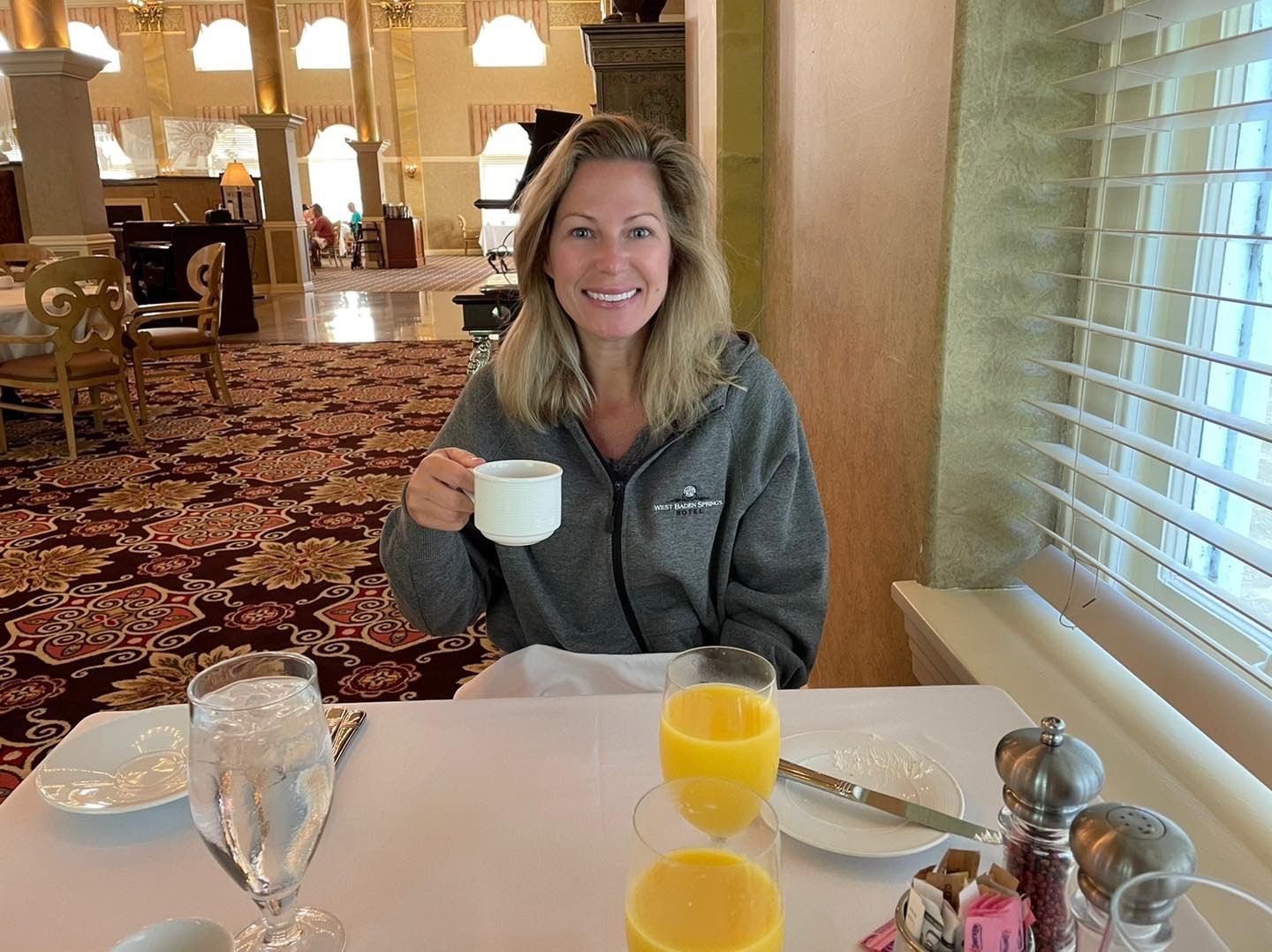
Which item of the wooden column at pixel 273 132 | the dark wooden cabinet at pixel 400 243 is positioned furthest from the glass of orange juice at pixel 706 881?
the dark wooden cabinet at pixel 400 243

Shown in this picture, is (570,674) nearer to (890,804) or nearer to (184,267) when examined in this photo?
(890,804)

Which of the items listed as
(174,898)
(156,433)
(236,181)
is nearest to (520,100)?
(236,181)

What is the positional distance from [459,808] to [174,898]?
24 cm

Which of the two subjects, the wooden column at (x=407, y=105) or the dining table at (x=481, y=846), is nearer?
the dining table at (x=481, y=846)

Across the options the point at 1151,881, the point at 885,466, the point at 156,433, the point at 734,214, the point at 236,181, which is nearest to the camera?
the point at 1151,881

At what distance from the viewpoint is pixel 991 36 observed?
1357mm

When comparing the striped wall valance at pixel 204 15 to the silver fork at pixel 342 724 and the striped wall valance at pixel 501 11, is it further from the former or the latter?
the silver fork at pixel 342 724

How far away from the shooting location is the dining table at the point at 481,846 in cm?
74

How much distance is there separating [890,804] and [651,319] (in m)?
0.93

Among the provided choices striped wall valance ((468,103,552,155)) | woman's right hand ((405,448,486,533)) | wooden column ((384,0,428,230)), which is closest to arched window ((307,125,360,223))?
wooden column ((384,0,428,230))

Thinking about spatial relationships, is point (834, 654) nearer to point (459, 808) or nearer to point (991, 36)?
point (991, 36)

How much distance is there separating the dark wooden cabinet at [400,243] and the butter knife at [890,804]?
54.3ft

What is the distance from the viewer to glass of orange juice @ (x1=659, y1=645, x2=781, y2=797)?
31.9 inches

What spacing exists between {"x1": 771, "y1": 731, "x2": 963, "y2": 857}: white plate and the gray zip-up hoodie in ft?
1.68
